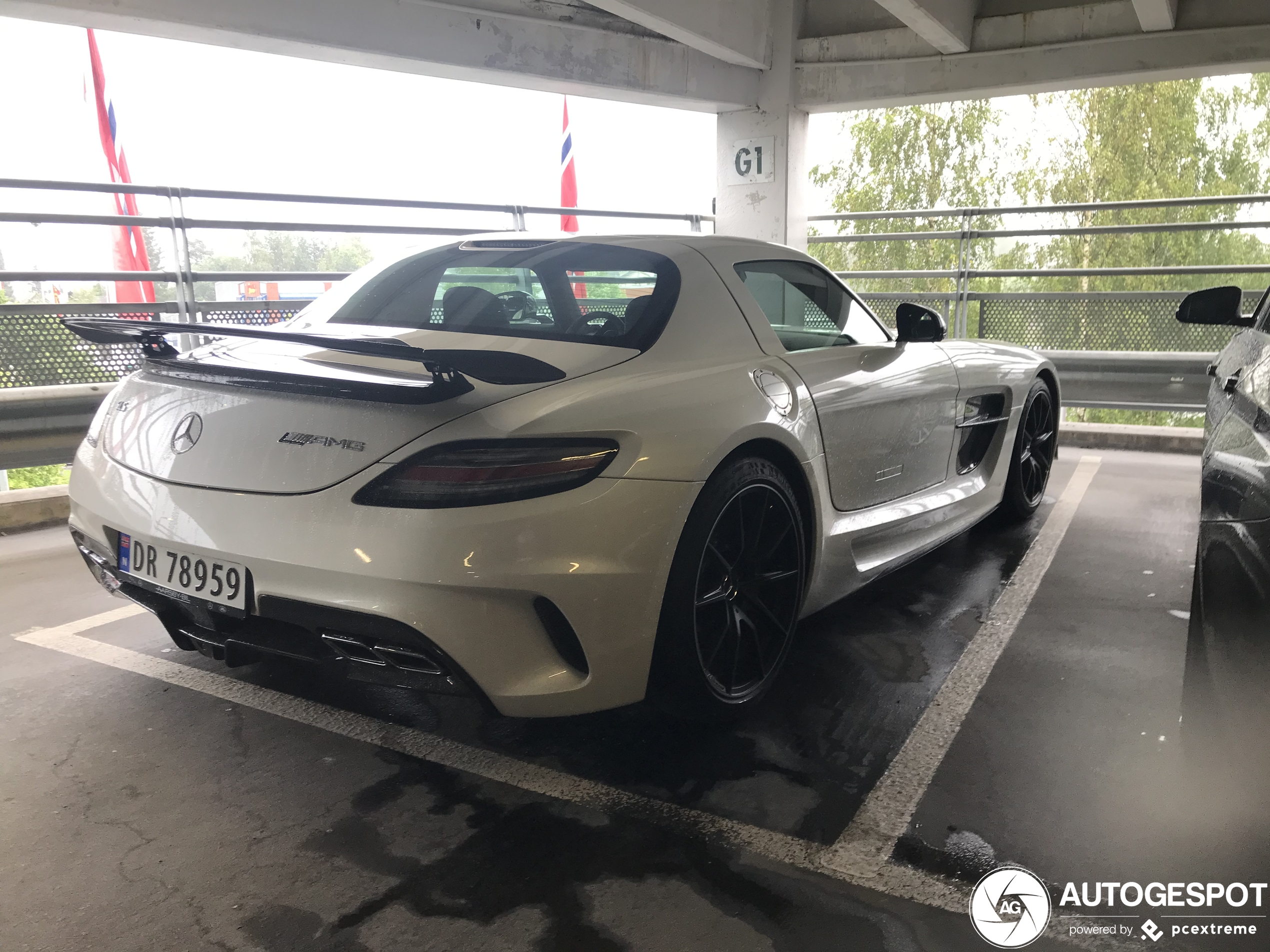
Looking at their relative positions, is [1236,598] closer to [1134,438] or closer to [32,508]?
[32,508]

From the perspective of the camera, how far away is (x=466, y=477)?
1950mm

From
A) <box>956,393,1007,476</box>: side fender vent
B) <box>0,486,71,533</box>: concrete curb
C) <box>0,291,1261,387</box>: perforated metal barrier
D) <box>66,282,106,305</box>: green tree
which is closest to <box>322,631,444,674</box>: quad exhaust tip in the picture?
<box>956,393,1007,476</box>: side fender vent

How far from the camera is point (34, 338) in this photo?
18.0 feet

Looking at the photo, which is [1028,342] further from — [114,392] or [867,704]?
[114,392]

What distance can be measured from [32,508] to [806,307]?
14.8ft

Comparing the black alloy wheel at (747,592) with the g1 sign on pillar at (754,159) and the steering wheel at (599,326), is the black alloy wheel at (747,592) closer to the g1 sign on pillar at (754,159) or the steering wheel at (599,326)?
the steering wheel at (599,326)

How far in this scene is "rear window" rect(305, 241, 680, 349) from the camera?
8.51 ft

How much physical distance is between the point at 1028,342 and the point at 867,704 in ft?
22.2

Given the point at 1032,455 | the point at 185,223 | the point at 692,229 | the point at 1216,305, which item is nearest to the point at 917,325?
the point at 1216,305

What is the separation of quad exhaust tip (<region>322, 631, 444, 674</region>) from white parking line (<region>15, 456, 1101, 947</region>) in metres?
0.51

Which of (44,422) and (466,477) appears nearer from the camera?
(466,477)

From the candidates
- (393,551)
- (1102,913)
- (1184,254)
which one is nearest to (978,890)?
(1102,913)

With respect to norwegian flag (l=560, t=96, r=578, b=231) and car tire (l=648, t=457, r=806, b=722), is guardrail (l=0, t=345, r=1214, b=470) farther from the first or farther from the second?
norwegian flag (l=560, t=96, r=578, b=231)

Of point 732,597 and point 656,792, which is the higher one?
point 732,597
